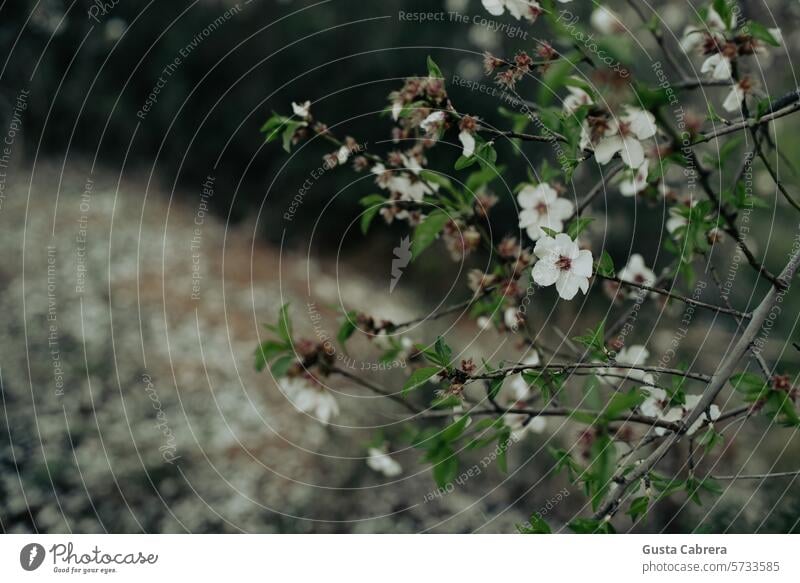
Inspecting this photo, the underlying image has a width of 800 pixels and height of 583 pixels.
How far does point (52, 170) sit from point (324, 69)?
2518mm

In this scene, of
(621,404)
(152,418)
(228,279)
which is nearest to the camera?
(621,404)

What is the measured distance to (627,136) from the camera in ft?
2.58

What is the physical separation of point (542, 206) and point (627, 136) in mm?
241

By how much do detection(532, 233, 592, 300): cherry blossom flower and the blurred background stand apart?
0.29 m

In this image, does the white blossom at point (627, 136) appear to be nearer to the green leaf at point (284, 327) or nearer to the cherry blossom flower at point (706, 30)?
the cherry blossom flower at point (706, 30)

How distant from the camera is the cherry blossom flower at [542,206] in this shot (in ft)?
3.28

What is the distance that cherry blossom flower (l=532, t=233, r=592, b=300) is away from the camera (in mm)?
794

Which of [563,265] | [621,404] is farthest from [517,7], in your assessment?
[621,404]

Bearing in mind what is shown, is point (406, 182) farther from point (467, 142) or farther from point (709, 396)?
point (709, 396)

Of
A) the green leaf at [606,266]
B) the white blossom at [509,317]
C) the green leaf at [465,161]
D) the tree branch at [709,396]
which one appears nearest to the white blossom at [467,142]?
the green leaf at [465,161]

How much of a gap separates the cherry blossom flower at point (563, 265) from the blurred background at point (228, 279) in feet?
0.96

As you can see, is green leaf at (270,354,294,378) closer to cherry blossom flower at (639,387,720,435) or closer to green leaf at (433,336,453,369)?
green leaf at (433,336,453,369)
